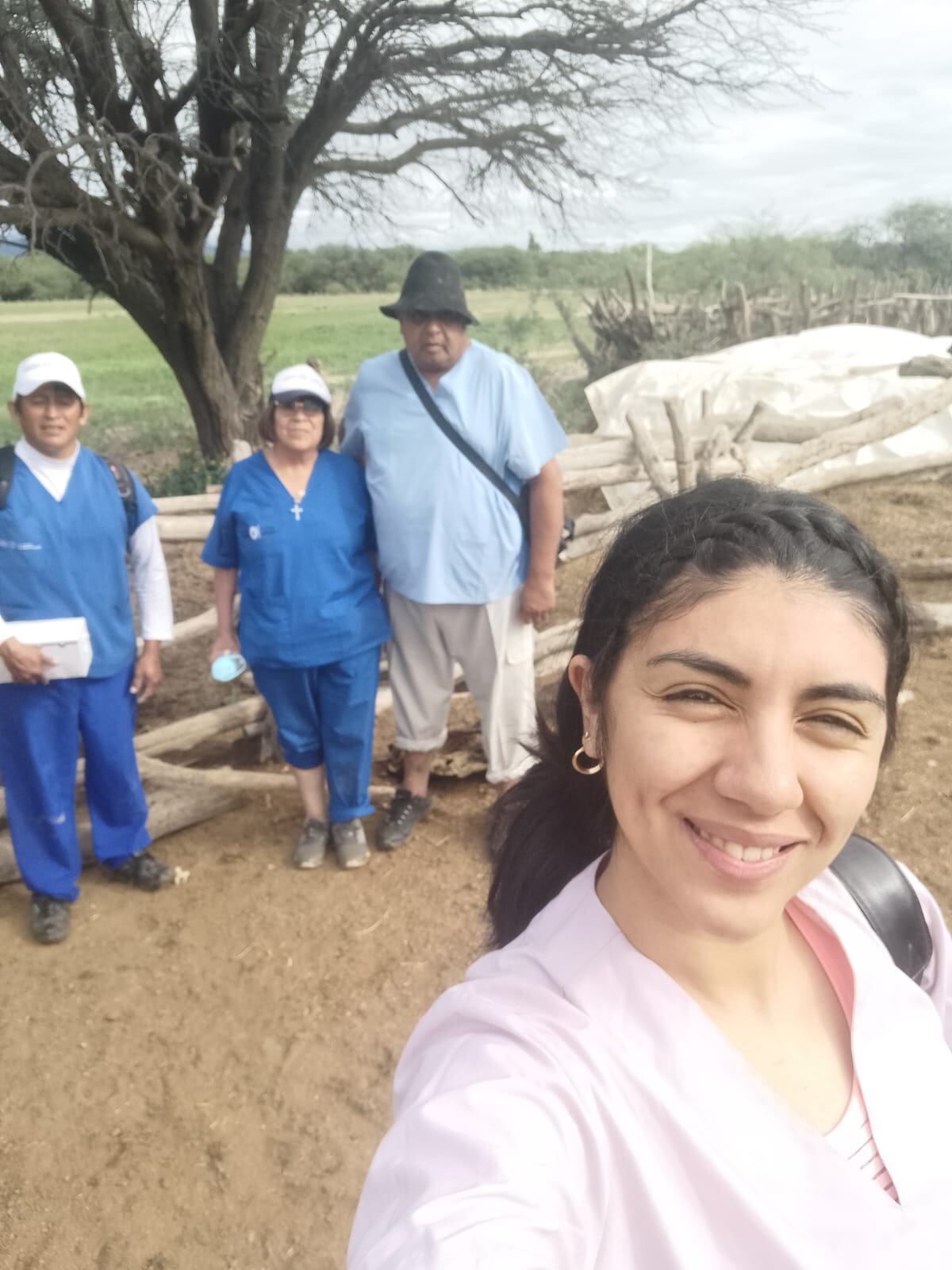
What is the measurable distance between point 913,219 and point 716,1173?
123ft

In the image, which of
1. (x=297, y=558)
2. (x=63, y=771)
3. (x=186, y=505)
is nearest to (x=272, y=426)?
(x=297, y=558)

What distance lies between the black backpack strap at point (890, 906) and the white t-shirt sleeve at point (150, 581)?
8.20ft

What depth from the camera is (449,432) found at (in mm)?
3025

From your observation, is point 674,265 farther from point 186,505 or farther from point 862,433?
point 186,505

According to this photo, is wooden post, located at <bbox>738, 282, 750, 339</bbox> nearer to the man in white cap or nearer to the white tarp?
the white tarp

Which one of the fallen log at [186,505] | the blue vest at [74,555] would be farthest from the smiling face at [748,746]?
the fallen log at [186,505]

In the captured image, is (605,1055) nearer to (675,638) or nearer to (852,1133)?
(852,1133)

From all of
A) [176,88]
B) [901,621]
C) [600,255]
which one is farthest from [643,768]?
[600,255]

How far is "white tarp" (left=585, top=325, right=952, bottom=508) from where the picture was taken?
7.84 metres

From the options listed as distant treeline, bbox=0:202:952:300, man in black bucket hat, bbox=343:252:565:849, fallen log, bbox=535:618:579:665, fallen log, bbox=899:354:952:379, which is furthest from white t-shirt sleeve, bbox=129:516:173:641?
fallen log, bbox=899:354:952:379

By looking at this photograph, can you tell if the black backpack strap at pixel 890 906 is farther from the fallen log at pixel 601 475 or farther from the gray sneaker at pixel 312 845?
the fallen log at pixel 601 475

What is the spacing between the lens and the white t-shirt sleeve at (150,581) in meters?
3.15

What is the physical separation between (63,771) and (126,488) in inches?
37.8

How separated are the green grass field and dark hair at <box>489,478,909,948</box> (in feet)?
16.4
